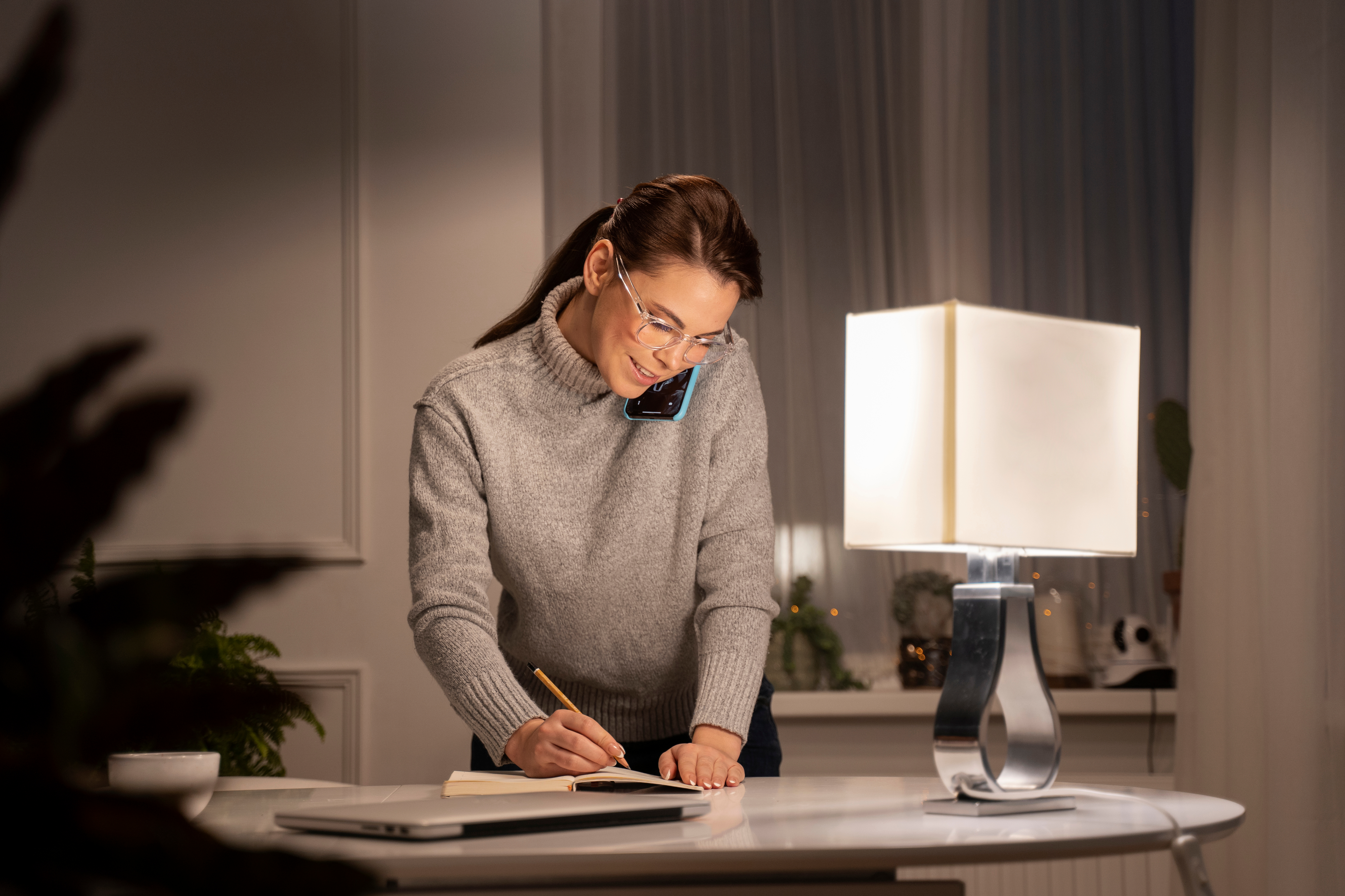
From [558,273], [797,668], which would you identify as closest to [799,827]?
[558,273]

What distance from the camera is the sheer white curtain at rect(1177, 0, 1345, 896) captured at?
2115 millimetres

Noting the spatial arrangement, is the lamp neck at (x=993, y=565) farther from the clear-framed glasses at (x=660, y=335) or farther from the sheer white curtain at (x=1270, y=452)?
the sheer white curtain at (x=1270, y=452)

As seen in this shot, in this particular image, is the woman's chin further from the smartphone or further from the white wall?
the white wall

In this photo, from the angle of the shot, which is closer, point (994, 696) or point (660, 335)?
point (994, 696)

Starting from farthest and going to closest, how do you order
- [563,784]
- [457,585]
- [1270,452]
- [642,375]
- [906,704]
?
[906,704]
[1270,452]
[642,375]
[457,585]
[563,784]

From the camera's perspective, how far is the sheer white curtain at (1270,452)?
2.12 m

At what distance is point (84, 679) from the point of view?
0.68ft

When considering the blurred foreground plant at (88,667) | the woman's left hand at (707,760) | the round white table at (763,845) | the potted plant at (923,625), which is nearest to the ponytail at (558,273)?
the woman's left hand at (707,760)

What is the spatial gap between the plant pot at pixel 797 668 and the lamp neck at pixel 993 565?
1.69m

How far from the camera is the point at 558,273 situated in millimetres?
1799

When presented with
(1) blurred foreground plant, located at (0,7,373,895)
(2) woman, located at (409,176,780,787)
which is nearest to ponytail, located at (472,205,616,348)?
(2) woman, located at (409,176,780,787)

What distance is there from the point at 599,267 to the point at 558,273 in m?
0.17

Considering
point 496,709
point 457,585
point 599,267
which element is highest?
point 599,267

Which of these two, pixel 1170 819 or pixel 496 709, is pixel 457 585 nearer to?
pixel 496 709
